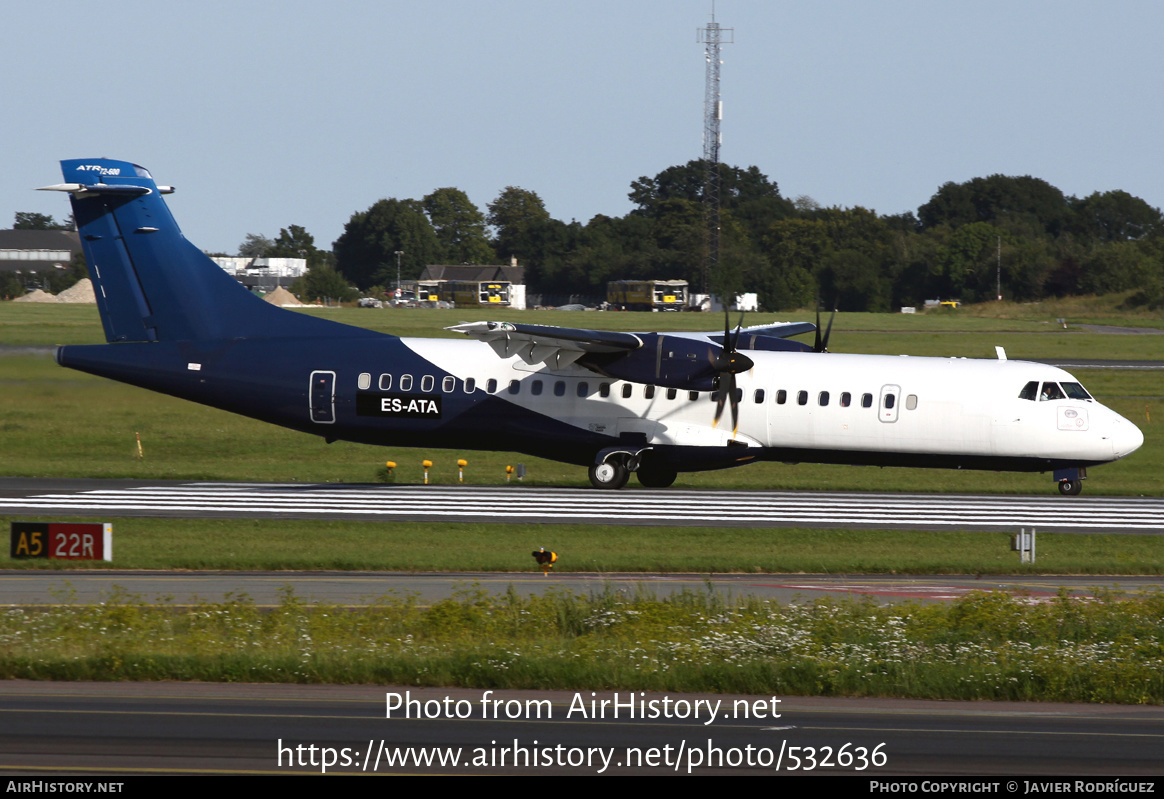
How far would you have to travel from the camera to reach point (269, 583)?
58.8ft

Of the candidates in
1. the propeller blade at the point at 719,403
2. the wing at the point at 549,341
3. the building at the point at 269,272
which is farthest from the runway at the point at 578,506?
the building at the point at 269,272

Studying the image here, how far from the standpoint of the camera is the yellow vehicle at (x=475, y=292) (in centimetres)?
12962

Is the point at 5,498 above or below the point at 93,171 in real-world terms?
below

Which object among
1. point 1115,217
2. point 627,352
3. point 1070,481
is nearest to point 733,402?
point 627,352

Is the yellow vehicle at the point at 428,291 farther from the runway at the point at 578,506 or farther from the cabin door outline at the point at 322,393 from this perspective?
the cabin door outline at the point at 322,393

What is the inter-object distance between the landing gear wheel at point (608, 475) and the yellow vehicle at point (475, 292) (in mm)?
100305

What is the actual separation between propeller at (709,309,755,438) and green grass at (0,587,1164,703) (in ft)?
38.0

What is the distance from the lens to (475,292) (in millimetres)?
130875

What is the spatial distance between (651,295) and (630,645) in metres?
109

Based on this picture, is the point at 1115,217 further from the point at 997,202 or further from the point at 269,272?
the point at 269,272

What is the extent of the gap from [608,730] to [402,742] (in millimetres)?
1715
